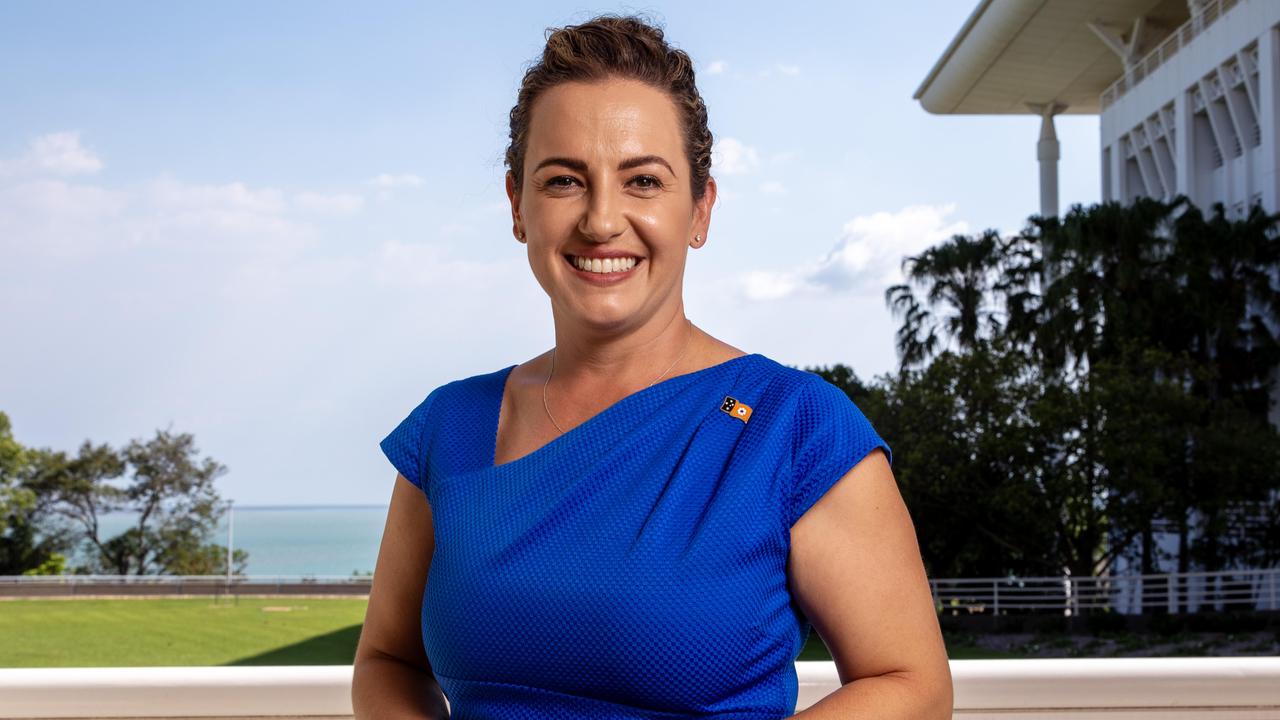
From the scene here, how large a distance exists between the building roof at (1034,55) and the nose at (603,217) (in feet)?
78.5

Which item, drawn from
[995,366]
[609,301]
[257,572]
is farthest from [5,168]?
[609,301]

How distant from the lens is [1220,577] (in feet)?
57.5

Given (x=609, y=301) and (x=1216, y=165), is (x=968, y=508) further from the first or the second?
(x=609, y=301)

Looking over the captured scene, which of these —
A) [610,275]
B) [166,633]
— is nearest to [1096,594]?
[166,633]

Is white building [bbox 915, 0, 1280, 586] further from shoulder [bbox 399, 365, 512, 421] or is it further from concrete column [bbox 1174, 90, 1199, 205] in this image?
shoulder [bbox 399, 365, 512, 421]

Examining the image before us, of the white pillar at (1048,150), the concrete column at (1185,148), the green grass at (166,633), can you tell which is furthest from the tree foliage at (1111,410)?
the green grass at (166,633)

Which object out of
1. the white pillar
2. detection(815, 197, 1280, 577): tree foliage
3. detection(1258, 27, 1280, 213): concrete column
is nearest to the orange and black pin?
detection(815, 197, 1280, 577): tree foliage

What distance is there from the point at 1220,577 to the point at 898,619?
18.6 meters

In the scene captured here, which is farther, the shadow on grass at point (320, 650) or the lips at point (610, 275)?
the shadow on grass at point (320, 650)

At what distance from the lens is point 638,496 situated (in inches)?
41.8

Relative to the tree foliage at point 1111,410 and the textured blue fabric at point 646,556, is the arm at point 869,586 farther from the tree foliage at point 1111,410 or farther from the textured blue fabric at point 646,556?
the tree foliage at point 1111,410

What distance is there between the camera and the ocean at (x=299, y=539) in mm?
29688

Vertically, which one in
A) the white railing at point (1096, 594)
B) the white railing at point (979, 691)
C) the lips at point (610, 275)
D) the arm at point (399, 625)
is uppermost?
the lips at point (610, 275)

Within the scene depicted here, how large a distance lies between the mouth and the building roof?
942 inches
